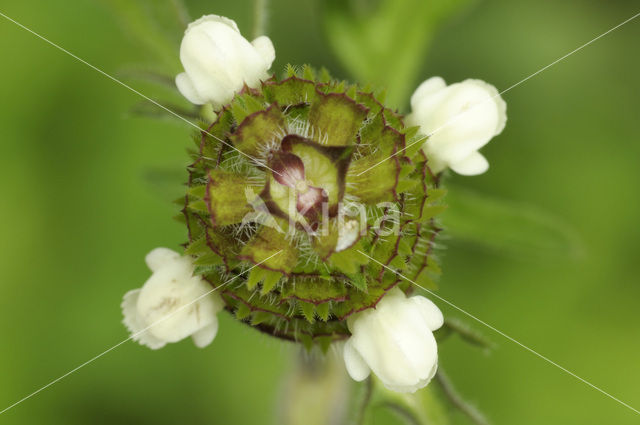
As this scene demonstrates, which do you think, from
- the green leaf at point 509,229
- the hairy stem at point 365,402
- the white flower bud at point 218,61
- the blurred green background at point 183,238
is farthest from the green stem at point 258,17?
the blurred green background at point 183,238

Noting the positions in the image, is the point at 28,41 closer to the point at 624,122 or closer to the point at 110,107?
the point at 110,107

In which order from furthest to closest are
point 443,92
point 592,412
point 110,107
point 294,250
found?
point 110,107, point 592,412, point 443,92, point 294,250

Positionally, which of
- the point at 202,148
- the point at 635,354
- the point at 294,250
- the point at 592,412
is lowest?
the point at 592,412

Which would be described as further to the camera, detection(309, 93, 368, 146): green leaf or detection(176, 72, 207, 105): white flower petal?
detection(176, 72, 207, 105): white flower petal

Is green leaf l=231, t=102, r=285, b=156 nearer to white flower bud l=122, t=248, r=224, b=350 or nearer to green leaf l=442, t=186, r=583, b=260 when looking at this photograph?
white flower bud l=122, t=248, r=224, b=350

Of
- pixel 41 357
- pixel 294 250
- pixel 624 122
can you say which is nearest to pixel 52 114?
pixel 41 357

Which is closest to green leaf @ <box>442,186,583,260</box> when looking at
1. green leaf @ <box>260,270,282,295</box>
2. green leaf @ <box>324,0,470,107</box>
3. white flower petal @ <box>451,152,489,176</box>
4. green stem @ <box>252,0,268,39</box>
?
green leaf @ <box>324,0,470,107</box>
